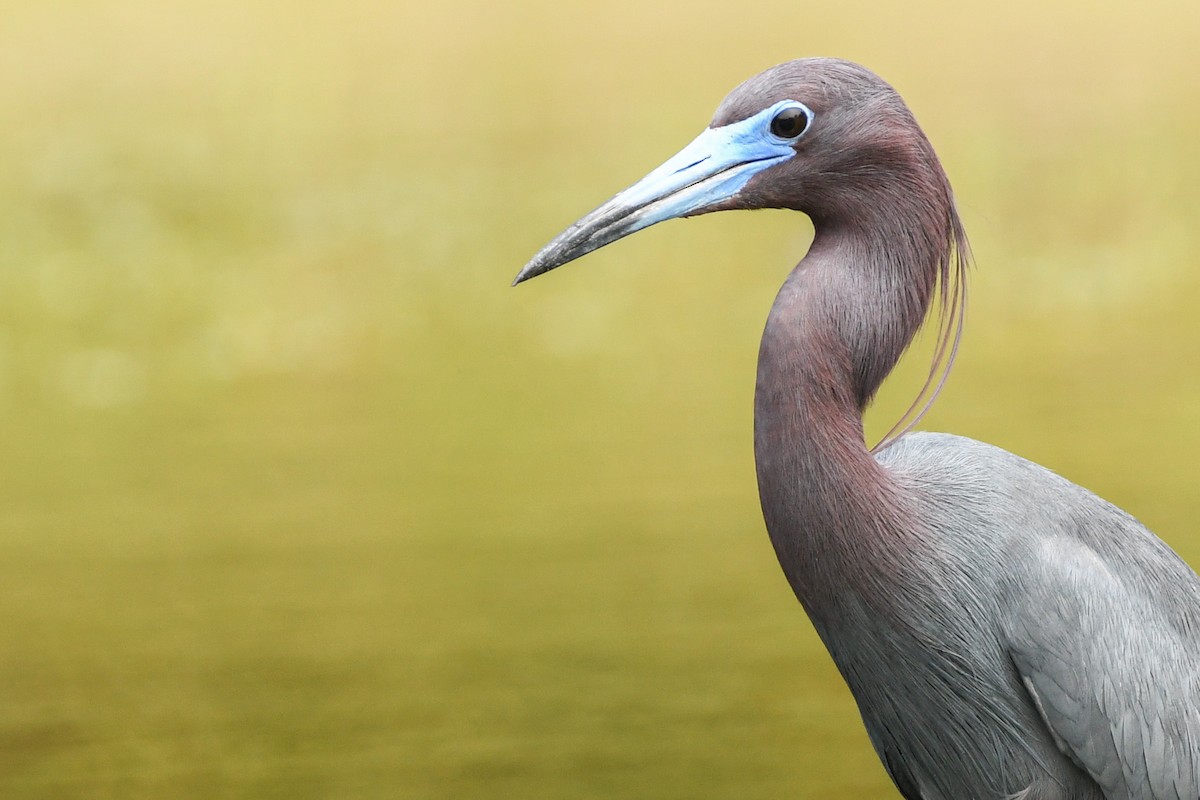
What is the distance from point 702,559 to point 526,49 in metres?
4.41

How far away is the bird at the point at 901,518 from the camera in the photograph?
2.69 metres

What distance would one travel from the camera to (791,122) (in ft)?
8.89

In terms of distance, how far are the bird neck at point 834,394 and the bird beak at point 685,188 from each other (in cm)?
18

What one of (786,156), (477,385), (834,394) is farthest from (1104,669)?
(477,385)

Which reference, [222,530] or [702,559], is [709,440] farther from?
[222,530]

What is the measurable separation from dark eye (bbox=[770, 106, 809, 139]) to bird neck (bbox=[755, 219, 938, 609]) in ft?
0.60

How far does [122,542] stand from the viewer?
6.28m

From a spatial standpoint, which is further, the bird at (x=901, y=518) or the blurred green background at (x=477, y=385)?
the blurred green background at (x=477, y=385)

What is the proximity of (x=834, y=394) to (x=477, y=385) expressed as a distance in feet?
15.4

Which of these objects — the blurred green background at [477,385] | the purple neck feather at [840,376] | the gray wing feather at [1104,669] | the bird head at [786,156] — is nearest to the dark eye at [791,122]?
the bird head at [786,156]

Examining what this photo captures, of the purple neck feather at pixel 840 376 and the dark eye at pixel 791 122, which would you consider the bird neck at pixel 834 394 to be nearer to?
the purple neck feather at pixel 840 376

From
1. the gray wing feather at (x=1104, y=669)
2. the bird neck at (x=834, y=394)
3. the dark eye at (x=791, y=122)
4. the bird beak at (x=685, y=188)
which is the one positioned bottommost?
the gray wing feather at (x=1104, y=669)

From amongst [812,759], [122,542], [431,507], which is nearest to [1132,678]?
[812,759]

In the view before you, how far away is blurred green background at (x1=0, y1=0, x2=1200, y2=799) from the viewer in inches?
202
